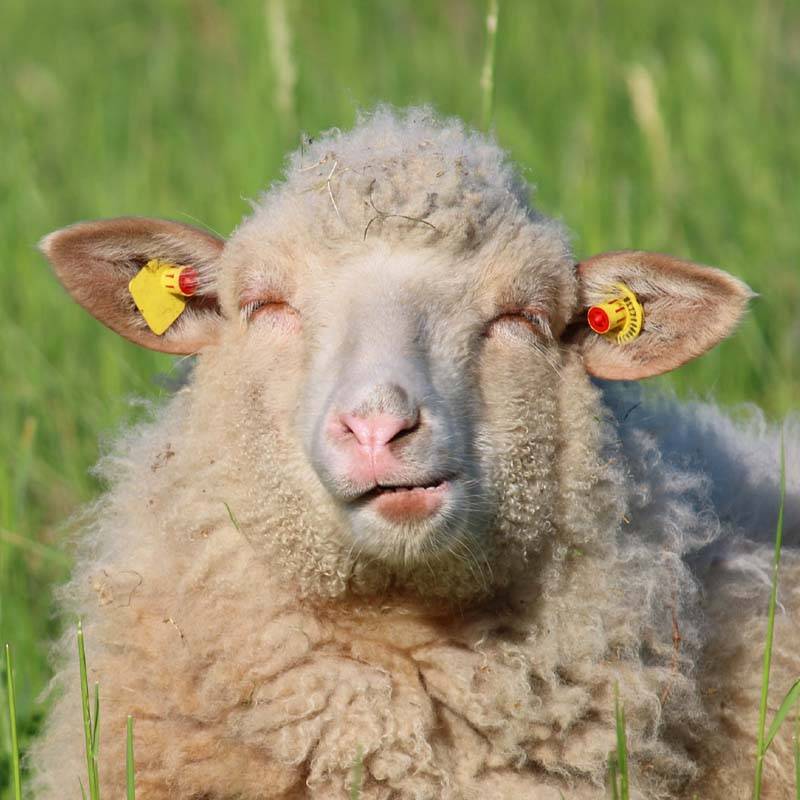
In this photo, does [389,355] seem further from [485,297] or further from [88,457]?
[88,457]

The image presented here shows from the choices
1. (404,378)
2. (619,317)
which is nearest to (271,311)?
(404,378)

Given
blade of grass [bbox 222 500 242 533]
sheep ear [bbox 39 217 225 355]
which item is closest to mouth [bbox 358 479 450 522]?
blade of grass [bbox 222 500 242 533]

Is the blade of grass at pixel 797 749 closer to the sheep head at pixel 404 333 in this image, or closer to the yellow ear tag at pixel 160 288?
the sheep head at pixel 404 333

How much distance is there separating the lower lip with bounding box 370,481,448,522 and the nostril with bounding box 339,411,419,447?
0.36 feet

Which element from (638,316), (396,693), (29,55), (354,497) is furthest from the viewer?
(29,55)

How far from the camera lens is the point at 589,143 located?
589cm

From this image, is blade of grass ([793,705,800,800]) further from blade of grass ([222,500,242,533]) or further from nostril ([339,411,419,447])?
blade of grass ([222,500,242,533])

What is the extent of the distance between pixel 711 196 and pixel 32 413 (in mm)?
2953

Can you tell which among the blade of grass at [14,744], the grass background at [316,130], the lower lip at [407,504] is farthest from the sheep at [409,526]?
the grass background at [316,130]

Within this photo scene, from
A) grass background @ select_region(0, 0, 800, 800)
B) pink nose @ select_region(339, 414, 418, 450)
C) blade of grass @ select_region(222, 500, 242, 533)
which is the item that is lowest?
blade of grass @ select_region(222, 500, 242, 533)

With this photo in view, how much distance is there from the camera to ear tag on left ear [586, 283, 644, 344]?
2.86 metres

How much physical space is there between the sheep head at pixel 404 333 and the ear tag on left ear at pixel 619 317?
26 millimetres

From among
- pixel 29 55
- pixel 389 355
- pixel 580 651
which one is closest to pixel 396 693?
pixel 580 651

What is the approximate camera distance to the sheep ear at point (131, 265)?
288cm
